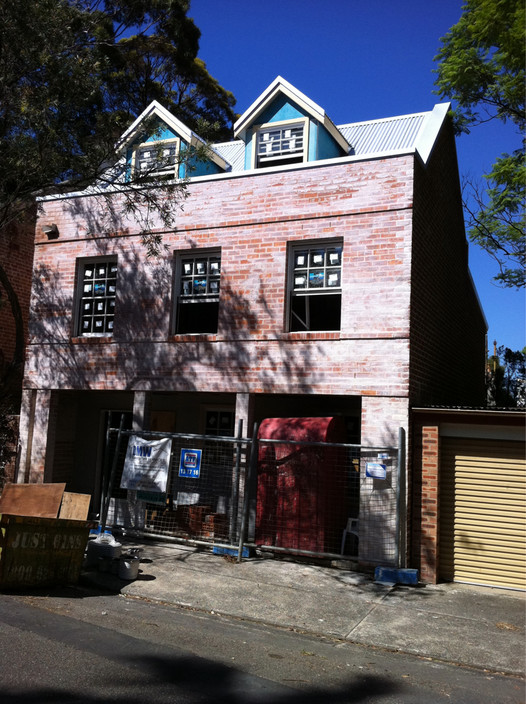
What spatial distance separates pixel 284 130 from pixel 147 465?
7360 millimetres

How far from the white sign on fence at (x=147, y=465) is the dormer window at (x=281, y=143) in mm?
6216

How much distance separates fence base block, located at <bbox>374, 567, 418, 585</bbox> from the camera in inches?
363

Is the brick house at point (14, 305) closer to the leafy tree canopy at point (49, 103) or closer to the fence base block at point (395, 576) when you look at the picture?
the leafy tree canopy at point (49, 103)

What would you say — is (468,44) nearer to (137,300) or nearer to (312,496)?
(137,300)

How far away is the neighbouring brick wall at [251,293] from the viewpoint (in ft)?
34.2

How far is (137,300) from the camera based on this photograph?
12.5 metres

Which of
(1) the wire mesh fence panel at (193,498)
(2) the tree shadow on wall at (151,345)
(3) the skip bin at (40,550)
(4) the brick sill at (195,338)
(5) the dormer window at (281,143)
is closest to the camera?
(3) the skip bin at (40,550)

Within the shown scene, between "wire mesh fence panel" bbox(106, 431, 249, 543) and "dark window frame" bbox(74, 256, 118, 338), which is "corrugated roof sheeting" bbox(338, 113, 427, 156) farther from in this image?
"wire mesh fence panel" bbox(106, 431, 249, 543)

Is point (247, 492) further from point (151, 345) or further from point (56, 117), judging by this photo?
point (56, 117)

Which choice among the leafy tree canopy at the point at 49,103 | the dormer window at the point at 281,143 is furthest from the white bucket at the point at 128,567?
the dormer window at the point at 281,143

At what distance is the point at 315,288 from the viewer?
1110 centimetres

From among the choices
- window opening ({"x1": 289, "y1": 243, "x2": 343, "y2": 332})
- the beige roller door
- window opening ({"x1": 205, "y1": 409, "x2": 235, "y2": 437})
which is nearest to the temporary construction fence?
the beige roller door

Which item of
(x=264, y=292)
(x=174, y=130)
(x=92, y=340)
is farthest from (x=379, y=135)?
(x=92, y=340)

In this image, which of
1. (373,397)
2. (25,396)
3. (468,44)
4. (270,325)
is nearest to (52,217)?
(25,396)
